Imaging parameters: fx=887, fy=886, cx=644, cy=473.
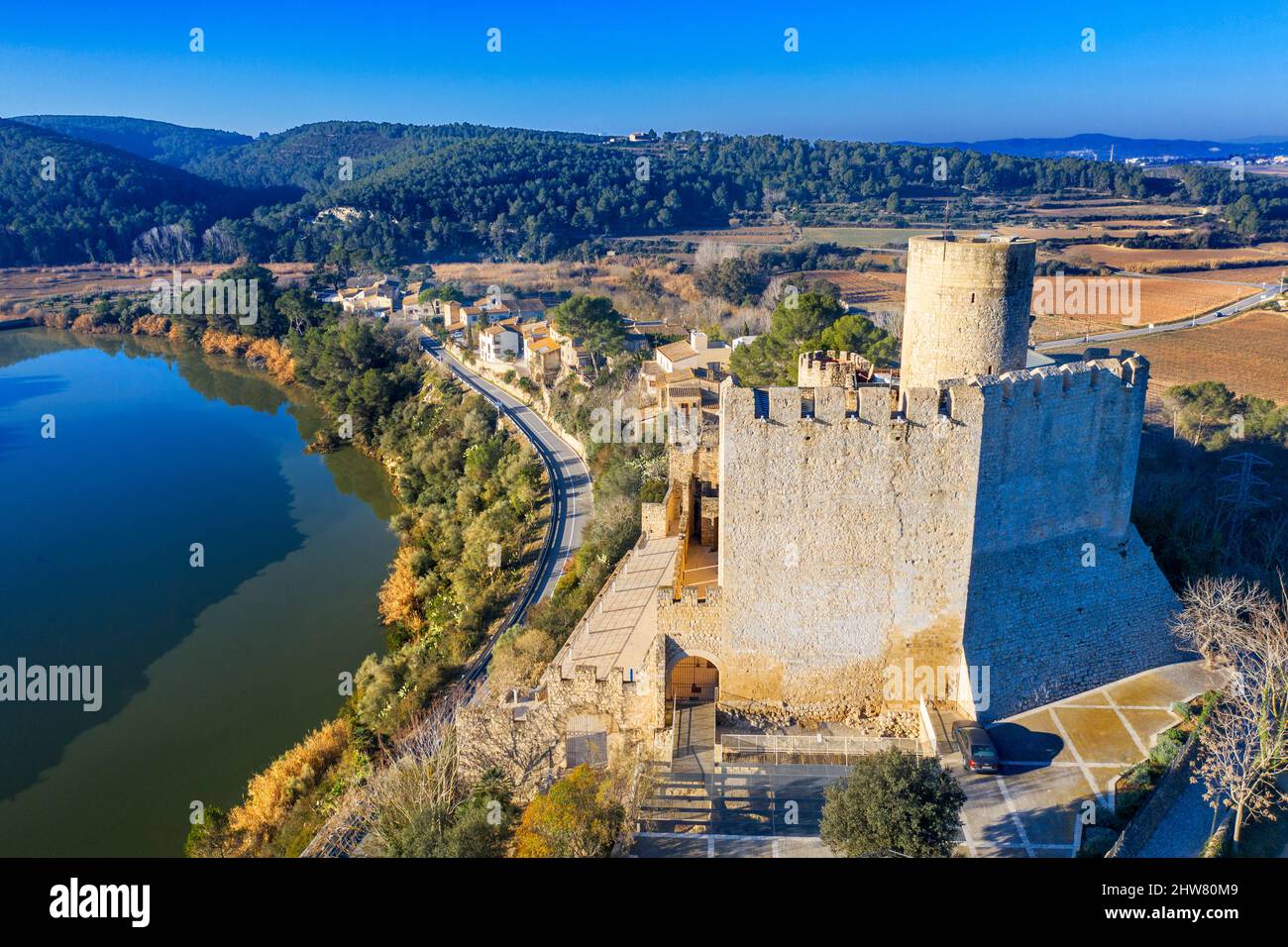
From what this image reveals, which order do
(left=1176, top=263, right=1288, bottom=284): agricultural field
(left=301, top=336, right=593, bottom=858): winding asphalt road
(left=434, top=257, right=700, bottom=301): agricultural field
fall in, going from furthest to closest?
(left=434, top=257, right=700, bottom=301): agricultural field → (left=1176, top=263, right=1288, bottom=284): agricultural field → (left=301, top=336, right=593, bottom=858): winding asphalt road

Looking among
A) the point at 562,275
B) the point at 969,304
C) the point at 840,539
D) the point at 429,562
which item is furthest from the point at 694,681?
the point at 562,275

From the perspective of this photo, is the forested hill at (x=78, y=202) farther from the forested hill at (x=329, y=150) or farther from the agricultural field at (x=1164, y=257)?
the agricultural field at (x=1164, y=257)

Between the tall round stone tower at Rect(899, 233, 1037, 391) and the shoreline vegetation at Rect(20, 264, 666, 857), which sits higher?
the tall round stone tower at Rect(899, 233, 1037, 391)

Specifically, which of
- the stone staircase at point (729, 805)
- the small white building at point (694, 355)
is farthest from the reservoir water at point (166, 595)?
the small white building at point (694, 355)

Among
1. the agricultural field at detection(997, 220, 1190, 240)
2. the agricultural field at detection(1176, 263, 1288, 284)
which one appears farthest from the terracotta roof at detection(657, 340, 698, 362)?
the agricultural field at detection(1176, 263, 1288, 284)

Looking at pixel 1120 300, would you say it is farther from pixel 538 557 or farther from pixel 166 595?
pixel 166 595

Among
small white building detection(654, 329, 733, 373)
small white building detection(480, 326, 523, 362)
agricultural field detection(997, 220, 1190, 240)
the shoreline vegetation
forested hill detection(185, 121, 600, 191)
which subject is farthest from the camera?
forested hill detection(185, 121, 600, 191)

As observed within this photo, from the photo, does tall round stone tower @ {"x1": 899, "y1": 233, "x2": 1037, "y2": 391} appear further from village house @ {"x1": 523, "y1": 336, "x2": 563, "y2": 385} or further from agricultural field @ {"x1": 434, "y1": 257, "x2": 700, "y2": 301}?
agricultural field @ {"x1": 434, "y1": 257, "x2": 700, "y2": 301}
